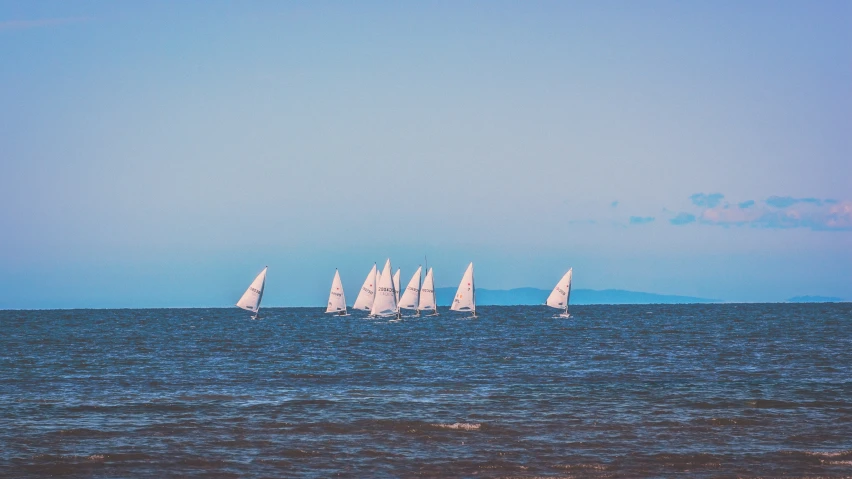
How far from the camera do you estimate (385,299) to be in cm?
11000

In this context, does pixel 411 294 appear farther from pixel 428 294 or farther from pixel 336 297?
pixel 336 297

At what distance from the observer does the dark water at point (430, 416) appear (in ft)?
75.5

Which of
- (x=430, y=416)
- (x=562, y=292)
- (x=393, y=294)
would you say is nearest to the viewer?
(x=430, y=416)

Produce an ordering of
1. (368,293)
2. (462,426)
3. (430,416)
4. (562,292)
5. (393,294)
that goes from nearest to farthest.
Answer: (462,426) → (430,416) → (393,294) → (368,293) → (562,292)

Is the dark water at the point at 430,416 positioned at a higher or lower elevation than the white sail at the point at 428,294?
lower

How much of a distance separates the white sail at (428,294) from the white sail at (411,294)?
3579 mm

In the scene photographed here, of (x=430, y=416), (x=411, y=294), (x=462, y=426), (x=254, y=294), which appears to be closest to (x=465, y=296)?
(x=411, y=294)

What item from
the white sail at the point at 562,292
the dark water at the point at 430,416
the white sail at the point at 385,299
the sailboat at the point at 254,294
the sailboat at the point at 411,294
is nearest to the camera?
the dark water at the point at 430,416

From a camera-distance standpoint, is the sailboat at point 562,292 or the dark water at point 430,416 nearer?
the dark water at point 430,416

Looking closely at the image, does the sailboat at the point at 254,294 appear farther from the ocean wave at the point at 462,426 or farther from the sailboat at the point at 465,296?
the ocean wave at the point at 462,426

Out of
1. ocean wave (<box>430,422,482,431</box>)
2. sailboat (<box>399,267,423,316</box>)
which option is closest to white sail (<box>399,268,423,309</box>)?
sailboat (<box>399,267,423,316</box>)

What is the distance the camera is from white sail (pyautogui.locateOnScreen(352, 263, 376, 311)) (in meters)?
116

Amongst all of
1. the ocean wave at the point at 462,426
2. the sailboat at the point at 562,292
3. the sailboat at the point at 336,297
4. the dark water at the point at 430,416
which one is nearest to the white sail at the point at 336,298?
the sailboat at the point at 336,297

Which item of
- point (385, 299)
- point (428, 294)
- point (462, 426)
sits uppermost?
point (428, 294)
